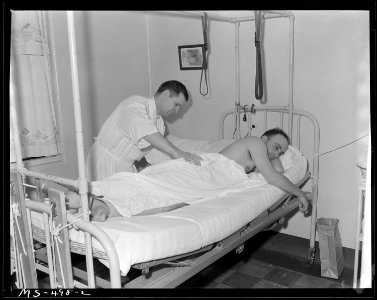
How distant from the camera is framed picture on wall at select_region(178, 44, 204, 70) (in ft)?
11.7

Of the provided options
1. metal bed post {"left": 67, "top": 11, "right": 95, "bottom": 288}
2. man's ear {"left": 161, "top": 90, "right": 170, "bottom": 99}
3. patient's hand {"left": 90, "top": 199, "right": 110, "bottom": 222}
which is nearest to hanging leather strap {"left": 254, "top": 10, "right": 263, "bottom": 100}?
man's ear {"left": 161, "top": 90, "right": 170, "bottom": 99}

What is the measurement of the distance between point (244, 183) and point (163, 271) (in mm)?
959

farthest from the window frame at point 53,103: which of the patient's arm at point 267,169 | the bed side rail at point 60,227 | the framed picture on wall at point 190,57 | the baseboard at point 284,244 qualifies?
the baseboard at point 284,244


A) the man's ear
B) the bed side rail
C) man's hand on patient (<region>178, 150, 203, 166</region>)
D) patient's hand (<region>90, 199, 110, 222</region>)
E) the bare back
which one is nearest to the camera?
the bed side rail

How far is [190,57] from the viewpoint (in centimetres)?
363

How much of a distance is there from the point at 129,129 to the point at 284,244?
1647mm

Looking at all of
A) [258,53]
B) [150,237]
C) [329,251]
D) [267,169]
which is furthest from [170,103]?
[329,251]

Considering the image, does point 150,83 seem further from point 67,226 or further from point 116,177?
point 67,226

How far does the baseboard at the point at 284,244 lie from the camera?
3.14 m

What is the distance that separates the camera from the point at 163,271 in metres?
1.92

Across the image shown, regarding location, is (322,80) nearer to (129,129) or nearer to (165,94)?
(165,94)

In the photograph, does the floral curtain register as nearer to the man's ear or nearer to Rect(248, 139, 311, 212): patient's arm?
the man's ear

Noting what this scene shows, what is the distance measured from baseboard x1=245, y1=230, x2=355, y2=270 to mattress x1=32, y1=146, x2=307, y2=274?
822 millimetres
